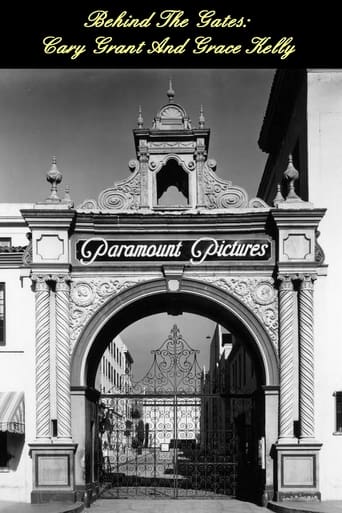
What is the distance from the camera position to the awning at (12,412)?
68.1 feet

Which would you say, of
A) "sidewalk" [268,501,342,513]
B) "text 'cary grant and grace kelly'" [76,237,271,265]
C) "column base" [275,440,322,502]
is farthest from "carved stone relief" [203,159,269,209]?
"sidewalk" [268,501,342,513]

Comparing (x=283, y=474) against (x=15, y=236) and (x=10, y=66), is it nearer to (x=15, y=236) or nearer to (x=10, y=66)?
(x=10, y=66)

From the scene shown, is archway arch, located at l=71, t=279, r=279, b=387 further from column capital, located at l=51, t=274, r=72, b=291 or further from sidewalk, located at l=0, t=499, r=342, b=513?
sidewalk, located at l=0, t=499, r=342, b=513

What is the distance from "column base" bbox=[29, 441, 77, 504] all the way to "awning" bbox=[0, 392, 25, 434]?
62 centimetres

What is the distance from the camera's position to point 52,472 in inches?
822

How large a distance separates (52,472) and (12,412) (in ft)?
5.82

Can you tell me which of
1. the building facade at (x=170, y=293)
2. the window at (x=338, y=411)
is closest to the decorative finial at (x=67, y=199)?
the building facade at (x=170, y=293)

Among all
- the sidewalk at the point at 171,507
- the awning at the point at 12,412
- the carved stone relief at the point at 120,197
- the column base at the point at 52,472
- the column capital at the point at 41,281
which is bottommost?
the sidewalk at the point at 171,507

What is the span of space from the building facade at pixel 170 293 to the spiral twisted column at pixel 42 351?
0.12 ft

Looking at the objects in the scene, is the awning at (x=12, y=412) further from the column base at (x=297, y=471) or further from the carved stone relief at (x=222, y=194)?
the carved stone relief at (x=222, y=194)

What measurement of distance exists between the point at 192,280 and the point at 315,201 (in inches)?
160

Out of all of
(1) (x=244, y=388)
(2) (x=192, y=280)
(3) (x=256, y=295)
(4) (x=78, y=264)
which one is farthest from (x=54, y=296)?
(1) (x=244, y=388)

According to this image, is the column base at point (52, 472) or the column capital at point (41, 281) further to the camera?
the column capital at point (41, 281)

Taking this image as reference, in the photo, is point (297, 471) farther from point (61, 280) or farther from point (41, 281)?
point (41, 281)
